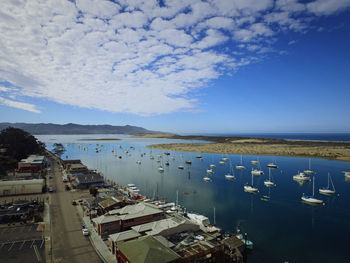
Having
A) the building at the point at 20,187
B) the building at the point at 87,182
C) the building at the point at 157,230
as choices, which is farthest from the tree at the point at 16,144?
the building at the point at 157,230

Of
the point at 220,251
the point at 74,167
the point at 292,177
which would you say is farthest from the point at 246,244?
the point at 74,167

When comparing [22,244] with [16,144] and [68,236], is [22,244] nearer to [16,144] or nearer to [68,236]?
[68,236]

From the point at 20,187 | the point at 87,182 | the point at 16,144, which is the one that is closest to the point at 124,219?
the point at 87,182

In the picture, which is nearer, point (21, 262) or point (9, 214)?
point (21, 262)

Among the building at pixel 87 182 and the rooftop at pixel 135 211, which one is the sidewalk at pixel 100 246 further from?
the building at pixel 87 182

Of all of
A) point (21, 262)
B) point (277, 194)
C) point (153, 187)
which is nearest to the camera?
point (21, 262)

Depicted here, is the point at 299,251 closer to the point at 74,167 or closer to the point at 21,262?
the point at 21,262

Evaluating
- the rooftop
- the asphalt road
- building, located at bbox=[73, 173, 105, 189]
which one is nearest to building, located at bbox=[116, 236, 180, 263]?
the asphalt road
